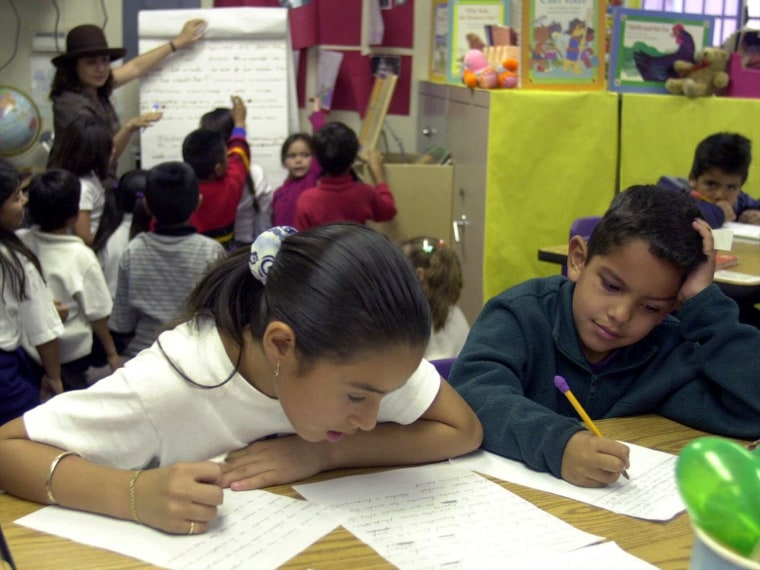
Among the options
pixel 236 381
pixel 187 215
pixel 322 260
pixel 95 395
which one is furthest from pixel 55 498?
pixel 187 215

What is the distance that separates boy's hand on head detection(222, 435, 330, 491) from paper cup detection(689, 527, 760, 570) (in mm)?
582

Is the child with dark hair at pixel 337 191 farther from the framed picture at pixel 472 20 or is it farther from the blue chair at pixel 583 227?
the blue chair at pixel 583 227

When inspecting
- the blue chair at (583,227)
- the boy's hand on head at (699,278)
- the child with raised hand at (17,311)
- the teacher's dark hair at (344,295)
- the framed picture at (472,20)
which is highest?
the framed picture at (472,20)

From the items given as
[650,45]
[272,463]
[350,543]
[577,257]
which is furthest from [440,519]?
[650,45]

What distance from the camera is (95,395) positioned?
1113 mm

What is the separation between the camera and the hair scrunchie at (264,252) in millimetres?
1111

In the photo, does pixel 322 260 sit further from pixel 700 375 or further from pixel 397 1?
pixel 397 1

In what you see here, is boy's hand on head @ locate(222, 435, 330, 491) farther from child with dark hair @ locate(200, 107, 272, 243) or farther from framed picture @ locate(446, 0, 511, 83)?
framed picture @ locate(446, 0, 511, 83)

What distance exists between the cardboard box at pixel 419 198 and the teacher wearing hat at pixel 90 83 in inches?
44.2

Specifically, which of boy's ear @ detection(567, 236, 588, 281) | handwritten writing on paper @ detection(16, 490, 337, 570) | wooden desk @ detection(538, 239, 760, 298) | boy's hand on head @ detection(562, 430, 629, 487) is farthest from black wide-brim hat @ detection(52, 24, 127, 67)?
boy's hand on head @ detection(562, 430, 629, 487)

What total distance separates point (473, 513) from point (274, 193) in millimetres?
3039

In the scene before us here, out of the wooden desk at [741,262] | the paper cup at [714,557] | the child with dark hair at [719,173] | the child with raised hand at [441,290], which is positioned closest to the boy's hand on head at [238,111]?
the child with raised hand at [441,290]

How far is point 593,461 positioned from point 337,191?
2.47 m

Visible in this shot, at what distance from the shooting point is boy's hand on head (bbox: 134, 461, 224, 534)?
998 millimetres
